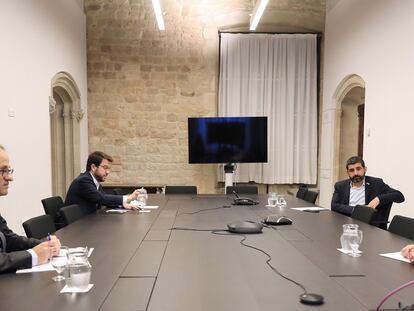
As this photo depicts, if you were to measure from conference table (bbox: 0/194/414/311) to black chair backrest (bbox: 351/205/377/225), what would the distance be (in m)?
0.31

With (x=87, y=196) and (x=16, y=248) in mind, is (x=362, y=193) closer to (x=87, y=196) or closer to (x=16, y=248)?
(x=87, y=196)

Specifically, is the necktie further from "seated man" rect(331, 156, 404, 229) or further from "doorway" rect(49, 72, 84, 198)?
"doorway" rect(49, 72, 84, 198)

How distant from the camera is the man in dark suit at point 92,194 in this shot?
12.7ft

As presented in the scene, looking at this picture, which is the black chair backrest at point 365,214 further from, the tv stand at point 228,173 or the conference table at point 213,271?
the tv stand at point 228,173

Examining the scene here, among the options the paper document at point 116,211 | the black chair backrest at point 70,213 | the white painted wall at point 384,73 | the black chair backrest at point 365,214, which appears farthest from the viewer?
the white painted wall at point 384,73

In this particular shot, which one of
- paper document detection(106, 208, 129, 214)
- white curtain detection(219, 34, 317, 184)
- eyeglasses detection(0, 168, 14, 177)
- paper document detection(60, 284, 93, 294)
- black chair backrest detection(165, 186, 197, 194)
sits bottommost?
black chair backrest detection(165, 186, 197, 194)

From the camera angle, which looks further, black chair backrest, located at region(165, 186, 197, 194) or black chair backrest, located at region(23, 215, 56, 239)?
black chair backrest, located at region(165, 186, 197, 194)

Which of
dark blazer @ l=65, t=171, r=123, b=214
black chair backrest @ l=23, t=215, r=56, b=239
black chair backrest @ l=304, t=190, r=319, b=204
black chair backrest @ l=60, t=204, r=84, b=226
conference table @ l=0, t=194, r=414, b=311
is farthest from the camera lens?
black chair backrest @ l=304, t=190, r=319, b=204

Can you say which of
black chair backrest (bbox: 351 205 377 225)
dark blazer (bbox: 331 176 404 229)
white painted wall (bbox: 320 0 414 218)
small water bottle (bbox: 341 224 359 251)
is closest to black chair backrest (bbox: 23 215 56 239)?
small water bottle (bbox: 341 224 359 251)

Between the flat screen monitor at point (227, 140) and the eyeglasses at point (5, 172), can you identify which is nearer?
the eyeglasses at point (5, 172)

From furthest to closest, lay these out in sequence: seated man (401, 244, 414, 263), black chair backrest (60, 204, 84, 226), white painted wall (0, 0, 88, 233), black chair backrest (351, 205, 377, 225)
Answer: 1. white painted wall (0, 0, 88, 233)
2. black chair backrest (351, 205, 377, 225)
3. black chair backrest (60, 204, 84, 226)
4. seated man (401, 244, 414, 263)

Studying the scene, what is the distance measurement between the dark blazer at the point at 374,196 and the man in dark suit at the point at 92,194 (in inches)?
89.9

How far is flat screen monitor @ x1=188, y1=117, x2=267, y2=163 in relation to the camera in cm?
705

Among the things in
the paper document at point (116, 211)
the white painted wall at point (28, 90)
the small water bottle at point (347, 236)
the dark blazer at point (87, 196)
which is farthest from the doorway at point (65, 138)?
the small water bottle at point (347, 236)
